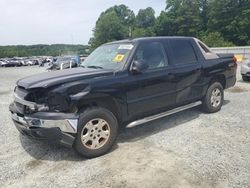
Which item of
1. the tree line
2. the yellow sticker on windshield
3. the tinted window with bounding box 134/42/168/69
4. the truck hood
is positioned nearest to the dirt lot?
the truck hood

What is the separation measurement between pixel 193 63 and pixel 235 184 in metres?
2.93

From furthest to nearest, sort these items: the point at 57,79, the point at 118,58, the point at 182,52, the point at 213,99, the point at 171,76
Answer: the point at 213,99, the point at 182,52, the point at 171,76, the point at 118,58, the point at 57,79

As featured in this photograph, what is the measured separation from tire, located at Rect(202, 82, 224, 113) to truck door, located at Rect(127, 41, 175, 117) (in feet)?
4.00

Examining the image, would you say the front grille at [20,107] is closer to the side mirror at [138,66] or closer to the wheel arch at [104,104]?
the wheel arch at [104,104]

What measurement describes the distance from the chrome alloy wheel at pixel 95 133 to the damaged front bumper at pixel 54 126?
0.70 feet

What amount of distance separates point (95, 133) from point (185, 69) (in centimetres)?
234

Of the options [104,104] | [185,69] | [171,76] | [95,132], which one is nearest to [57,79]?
[104,104]

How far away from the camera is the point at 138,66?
4363mm

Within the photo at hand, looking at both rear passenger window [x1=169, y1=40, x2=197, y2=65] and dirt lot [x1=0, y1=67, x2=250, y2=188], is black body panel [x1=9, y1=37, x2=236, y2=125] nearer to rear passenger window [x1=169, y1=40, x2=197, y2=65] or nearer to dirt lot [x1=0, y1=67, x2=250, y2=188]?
rear passenger window [x1=169, y1=40, x2=197, y2=65]

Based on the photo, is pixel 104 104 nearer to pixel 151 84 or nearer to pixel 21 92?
pixel 151 84

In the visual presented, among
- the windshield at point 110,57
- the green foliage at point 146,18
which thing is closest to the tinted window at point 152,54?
the windshield at point 110,57

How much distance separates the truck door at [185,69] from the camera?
Answer: 17.0ft

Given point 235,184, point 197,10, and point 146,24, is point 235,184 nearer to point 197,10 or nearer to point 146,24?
point 197,10

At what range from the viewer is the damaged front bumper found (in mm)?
3707
